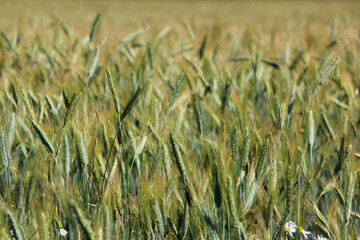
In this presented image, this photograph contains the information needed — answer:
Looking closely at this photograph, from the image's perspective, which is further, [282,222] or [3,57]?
[3,57]

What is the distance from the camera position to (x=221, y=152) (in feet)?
4.35

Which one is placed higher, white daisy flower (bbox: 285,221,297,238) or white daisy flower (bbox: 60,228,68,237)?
white daisy flower (bbox: 60,228,68,237)

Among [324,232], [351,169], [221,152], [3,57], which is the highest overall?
[3,57]

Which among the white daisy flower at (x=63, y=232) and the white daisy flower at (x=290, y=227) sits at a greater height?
the white daisy flower at (x=63, y=232)

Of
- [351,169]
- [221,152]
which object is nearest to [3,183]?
[221,152]

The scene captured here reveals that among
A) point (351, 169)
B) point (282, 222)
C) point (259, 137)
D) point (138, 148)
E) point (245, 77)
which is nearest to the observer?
point (282, 222)

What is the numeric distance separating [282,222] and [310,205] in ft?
0.74

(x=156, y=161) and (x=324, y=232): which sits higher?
(x=156, y=161)

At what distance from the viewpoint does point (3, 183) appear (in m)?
1.82

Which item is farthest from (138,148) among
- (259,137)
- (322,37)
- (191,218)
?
(322,37)

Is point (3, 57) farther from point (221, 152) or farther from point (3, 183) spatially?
point (221, 152)

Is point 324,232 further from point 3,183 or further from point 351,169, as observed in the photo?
point 3,183

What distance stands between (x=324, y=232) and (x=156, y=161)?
620mm

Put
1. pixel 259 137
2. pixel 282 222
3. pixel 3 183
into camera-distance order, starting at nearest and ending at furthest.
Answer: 1. pixel 282 222
2. pixel 259 137
3. pixel 3 183
